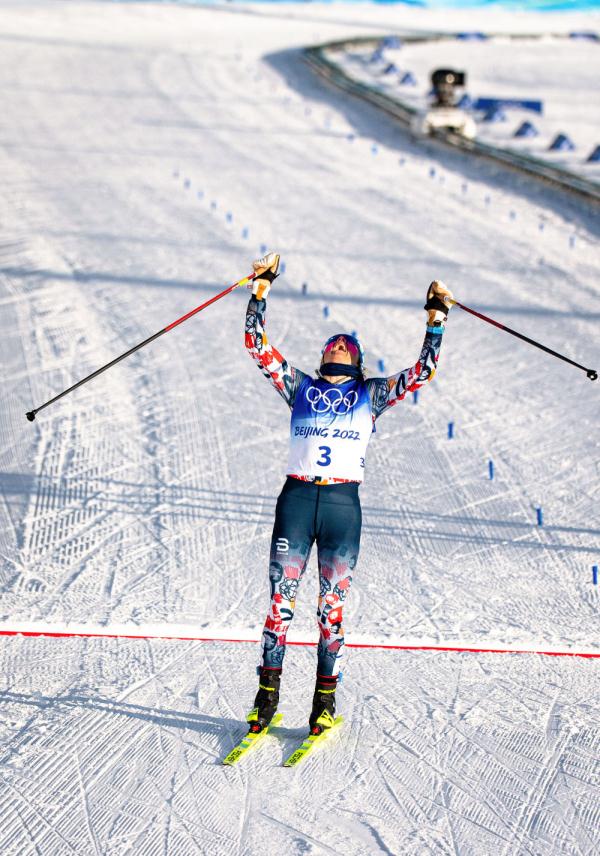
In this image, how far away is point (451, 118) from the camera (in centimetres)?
2230

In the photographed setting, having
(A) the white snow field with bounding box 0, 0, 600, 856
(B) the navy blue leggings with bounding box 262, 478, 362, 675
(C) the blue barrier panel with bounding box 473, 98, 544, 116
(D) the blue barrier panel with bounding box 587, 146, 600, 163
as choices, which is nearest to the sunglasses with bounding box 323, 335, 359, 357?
(B) the navy blue leggings with bounding box 262, 478, 362, 675

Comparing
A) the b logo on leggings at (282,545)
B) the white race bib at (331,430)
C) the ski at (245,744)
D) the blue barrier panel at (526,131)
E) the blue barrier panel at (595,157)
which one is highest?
the blue barrier panel at (526,131)

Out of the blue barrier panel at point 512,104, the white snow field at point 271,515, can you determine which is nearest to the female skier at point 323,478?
the white snow field at point 271,515

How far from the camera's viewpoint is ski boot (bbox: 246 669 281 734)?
→ 5.05 metres

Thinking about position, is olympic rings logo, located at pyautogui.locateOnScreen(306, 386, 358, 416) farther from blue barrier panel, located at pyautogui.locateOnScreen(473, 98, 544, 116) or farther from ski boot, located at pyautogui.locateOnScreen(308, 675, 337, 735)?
blue barrier panel, located at pyautogui.locateOnScreen(473, 98, 544, 116)

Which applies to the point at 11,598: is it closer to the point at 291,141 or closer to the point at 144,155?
the point at 144,155

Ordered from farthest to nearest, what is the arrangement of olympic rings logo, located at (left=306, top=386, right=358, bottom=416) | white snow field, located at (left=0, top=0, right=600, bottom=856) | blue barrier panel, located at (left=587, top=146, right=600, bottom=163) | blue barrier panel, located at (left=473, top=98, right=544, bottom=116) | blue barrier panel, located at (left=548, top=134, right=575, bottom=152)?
blue barrier panel, located at (left=473, top=98, right=544, bottom=116), blue barrier panel, located at (left=548, top=134, right=575, bottom=152), blue barrier panel, located at (left=587, top=146, right=600, bottom=163), olympic rings logo, located at (left=306, top=386, right=358, bottom=416), white snow field, located at (left=0, top=0, right=600, bottom=856)

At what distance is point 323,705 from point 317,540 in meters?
0.75

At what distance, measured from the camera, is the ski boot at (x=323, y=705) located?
503 cm

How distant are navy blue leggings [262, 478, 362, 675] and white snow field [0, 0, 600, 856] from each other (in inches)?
25.2

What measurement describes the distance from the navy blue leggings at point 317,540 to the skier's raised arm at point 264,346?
452mm

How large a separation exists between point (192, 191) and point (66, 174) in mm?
2249

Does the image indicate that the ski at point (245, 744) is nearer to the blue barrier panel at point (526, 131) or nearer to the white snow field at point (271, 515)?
the white snow field at point (271, 515)

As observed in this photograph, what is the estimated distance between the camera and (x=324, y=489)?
16.2ft
